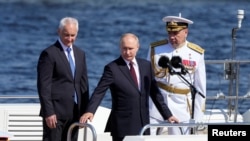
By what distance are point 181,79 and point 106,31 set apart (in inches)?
1251

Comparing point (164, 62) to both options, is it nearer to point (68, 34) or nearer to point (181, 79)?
point (181, 79)

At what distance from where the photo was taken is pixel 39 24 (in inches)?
1758

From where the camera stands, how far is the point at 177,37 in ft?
28.4

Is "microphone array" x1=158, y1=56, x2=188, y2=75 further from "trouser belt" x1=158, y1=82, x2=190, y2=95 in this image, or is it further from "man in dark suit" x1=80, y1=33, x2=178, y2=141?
"man in dark suit" x1=80, y1=33, x2=178, y2=141

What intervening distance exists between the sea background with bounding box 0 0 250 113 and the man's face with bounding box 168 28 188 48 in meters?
6.70

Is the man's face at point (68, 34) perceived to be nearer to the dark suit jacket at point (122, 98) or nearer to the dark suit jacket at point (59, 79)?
the dark suit jacket at point (59, 79)

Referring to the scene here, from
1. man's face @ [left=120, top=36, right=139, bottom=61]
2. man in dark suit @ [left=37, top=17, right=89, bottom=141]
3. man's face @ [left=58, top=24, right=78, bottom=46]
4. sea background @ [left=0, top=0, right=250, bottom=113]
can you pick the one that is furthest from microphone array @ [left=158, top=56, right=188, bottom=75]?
sea background @ [left=0, top=0, right=250, bottom=113]

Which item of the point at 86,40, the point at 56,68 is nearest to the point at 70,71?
the point at 56,68

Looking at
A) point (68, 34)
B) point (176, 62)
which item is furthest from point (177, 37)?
point (68, 34)

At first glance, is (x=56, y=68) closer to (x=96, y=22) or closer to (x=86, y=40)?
(x=86, y=40)

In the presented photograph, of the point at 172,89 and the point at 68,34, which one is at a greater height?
the point at 68,34

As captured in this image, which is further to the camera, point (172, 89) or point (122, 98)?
point (172, 89)

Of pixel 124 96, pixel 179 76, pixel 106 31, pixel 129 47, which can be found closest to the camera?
pixel 129 47

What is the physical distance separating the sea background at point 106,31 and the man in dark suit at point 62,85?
7.21 meters
